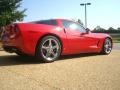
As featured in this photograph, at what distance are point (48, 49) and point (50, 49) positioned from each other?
0.07 metres

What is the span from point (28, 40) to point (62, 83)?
105 inches

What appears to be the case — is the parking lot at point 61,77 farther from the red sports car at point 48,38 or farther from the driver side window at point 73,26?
the driver side window at point 73,26

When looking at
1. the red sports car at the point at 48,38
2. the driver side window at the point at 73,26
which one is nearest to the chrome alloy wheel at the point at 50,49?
the red sports car at the point at 48,38

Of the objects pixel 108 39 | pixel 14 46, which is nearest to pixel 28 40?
pixel 14 46

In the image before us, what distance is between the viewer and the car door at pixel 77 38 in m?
8.39

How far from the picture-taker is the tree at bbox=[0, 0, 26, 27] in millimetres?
32781

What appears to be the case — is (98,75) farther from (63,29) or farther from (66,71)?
(63,29)

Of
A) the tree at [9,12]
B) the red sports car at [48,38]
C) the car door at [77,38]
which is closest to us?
the red sports car at [48,38]

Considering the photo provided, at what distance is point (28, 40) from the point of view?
7.34 metres

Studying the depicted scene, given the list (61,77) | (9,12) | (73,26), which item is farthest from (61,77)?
(9,12)

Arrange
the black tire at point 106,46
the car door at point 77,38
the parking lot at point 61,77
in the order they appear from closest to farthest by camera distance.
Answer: the parking lot at point 61,77 < the car door at point 77,38 < the black tire at point 106,46

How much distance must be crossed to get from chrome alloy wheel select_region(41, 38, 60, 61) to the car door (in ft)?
1.97

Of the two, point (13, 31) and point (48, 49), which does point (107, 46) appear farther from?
point (13, 31)

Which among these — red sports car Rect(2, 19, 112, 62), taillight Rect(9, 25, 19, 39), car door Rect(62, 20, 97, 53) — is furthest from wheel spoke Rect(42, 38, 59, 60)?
taillight Rect(9, 25, 19, 39)
